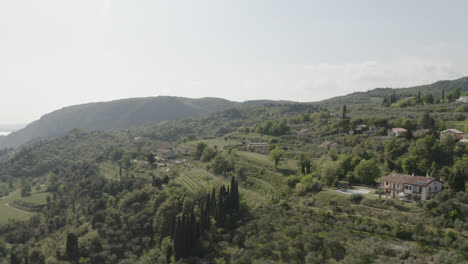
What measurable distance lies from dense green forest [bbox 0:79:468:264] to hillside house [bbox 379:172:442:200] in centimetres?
139

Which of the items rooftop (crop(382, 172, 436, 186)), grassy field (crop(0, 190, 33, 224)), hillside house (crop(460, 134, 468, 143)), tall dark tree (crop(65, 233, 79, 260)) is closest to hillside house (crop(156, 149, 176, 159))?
grassy field (crop(0, 190, 33, 224))

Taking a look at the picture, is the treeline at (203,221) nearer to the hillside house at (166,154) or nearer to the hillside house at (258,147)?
the hillside house at (258,147)

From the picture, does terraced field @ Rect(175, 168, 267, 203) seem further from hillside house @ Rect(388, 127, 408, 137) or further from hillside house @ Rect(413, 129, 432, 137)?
hillside house @ Rect(413, 129, 432, 137)

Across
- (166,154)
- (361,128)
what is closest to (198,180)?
(166,154)

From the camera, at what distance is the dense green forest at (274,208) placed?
3769 cm

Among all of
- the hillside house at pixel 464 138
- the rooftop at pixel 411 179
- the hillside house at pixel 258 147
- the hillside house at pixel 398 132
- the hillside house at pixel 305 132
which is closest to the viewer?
the rooftop at pixel 411 179

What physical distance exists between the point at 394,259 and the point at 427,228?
9504mm

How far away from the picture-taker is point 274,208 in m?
53.5

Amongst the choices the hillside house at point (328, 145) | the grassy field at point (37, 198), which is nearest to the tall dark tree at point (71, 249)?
the grassy field at point (37, 198)

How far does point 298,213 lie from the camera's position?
165ft

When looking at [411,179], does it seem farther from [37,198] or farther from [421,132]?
[37,198]

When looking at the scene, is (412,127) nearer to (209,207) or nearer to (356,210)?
(356,210)

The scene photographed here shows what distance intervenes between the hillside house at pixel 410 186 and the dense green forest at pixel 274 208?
1387 millimetres

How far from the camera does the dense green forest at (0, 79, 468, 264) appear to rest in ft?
124
